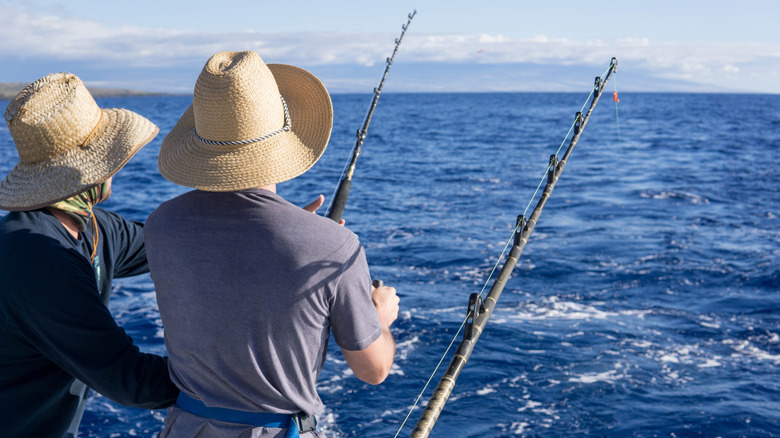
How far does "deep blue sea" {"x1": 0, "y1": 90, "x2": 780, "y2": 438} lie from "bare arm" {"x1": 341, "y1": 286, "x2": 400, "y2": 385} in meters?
3.41

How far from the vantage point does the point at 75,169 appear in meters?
1.90

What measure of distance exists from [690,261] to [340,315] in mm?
8427

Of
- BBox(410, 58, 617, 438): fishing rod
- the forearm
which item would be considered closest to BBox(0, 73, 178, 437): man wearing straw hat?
the forearm

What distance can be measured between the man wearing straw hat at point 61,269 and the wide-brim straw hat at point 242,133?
1.09 feet

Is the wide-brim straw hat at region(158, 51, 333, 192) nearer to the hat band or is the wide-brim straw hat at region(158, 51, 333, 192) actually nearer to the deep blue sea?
the hat band

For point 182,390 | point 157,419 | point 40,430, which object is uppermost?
point 182,390

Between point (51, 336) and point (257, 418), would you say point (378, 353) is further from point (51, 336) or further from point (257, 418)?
point (51, 336)

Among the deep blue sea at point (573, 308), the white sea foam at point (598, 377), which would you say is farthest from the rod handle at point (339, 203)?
the white sea foam at point (598, 377)

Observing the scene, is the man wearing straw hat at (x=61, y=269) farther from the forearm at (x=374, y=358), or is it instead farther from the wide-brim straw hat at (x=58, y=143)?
the forearm at (x=374, y=358)

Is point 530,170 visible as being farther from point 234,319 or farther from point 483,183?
point 234,319

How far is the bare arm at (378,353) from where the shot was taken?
158 cm

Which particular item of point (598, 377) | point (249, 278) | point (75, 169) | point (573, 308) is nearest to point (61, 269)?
point (75, 169)

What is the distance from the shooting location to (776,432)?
Result: 4.90 m

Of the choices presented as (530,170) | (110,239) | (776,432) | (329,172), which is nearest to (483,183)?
(530,170)
